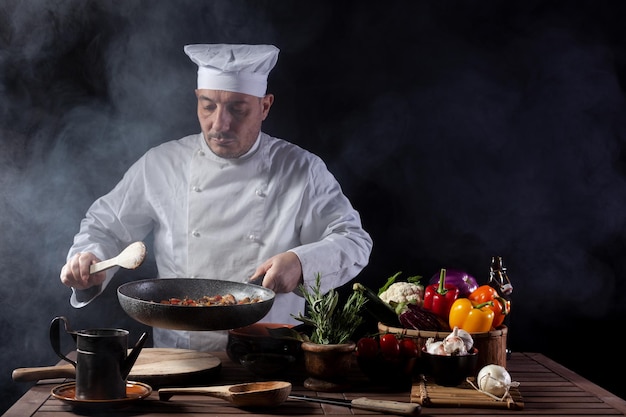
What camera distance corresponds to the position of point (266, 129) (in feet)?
11.9

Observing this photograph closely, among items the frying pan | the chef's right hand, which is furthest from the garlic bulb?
the chef's right hand

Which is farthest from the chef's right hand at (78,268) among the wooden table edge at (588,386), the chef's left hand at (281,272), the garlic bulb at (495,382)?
A: the wooden table edge at (588,386)

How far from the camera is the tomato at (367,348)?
7.70 ft

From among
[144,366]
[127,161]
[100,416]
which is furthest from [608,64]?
[100,416]

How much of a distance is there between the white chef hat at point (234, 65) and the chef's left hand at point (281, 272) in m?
0.83

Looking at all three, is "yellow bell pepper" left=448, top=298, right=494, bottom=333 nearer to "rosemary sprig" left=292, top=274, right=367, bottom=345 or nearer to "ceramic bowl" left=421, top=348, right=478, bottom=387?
"ceramic bowl" left=421, top=348, right=478, bottom=387

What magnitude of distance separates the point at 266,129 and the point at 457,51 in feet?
3.27

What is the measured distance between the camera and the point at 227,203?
3498 millimetres

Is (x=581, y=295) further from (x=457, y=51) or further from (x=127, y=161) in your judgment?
(x=127, y=161)

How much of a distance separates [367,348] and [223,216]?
4.37 feet

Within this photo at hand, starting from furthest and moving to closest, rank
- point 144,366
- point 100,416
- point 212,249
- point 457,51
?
point 457,51 < point 212,249 < point 144,366 < point 100,416

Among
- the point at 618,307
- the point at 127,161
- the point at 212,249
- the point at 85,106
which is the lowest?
the point at 618,307

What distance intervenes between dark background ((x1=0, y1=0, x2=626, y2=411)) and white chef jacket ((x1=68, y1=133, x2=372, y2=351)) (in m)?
0.10

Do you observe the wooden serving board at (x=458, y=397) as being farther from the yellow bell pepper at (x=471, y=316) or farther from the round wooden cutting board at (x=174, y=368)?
the round wooden cutting board at (x=174, y=368)
